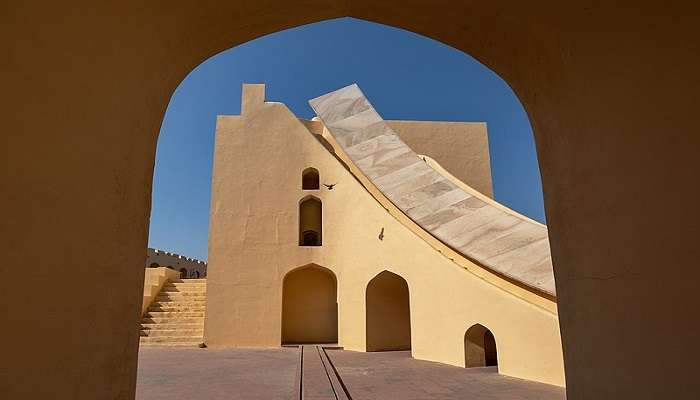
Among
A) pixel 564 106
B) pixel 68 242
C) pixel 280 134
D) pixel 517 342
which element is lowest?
pixel 517 342

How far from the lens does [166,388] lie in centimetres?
584

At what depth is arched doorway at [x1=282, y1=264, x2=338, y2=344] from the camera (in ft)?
44.3

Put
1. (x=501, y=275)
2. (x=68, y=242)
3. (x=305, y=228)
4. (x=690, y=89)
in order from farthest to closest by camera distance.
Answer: (x=305, y=228) < (x=501, y=275) < (x=690, y=89) < (x=68, y=242)

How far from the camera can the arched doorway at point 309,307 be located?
13516 mm

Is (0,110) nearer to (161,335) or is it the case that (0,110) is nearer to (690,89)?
(690,89)

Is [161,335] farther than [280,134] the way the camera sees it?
No

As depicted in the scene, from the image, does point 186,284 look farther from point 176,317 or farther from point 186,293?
point 176,317

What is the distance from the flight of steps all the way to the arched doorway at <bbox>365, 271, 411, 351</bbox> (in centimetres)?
459

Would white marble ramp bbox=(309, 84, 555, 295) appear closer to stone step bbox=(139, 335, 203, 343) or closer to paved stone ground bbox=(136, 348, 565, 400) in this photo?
paved stone ground bbox=(136, 348, 565, 400)

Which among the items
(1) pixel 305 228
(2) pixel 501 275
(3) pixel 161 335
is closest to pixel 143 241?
(2) pixel 501 275

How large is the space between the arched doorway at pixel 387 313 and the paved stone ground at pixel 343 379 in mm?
1414

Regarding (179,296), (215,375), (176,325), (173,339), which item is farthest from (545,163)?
(179,296)

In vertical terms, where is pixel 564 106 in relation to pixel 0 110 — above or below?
above

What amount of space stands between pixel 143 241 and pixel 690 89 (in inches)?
102
